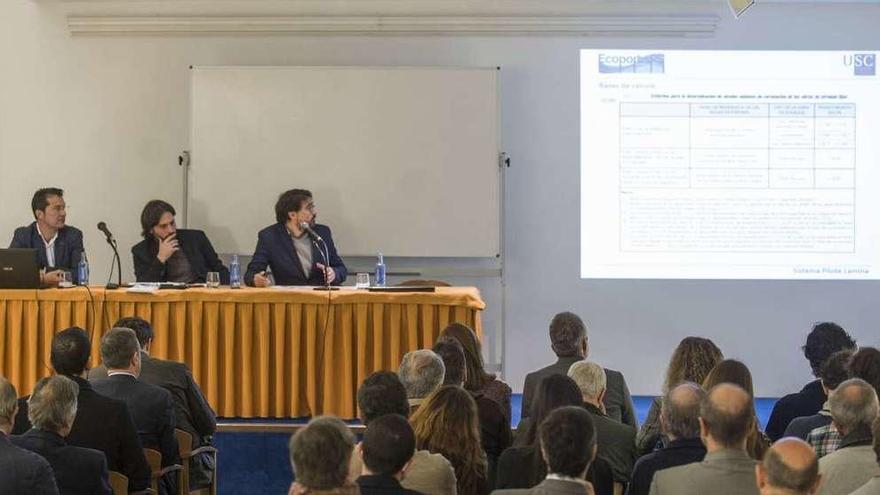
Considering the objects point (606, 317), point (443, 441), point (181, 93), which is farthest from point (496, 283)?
point (443, 441)

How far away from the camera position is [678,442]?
3.40m

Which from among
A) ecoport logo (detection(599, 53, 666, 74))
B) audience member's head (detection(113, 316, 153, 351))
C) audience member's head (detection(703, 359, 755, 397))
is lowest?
audience member's head (detection(703, 359, 755, 397))

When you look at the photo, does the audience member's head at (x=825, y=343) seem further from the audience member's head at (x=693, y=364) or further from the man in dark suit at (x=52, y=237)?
the man in dark suit at (x=52, y=237)

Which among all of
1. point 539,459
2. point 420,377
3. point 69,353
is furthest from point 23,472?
point 539,459

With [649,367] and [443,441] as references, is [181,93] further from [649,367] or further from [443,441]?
[443,441]

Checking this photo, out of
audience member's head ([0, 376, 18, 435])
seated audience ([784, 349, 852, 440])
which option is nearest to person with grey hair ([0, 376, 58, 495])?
audience member's head ([0, 376, 18, 435])

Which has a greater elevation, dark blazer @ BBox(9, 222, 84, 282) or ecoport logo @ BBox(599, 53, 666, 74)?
ecoport logo @ BBox(599, 53, 666, 74)

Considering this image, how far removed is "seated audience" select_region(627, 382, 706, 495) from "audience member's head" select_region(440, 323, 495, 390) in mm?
1135

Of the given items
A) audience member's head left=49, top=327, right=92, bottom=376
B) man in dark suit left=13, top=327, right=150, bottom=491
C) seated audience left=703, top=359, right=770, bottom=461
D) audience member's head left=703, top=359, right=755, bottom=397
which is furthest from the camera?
audience member's head left=49, top=327, right=92, bottom=376

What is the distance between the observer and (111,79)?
26.8 feet

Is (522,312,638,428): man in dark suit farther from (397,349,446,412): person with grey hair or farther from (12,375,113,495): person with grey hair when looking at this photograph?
(12,375,113,495): person with grey hair

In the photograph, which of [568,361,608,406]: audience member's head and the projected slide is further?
the projected slide

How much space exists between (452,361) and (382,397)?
809mm

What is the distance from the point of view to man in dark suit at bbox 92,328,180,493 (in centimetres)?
430
